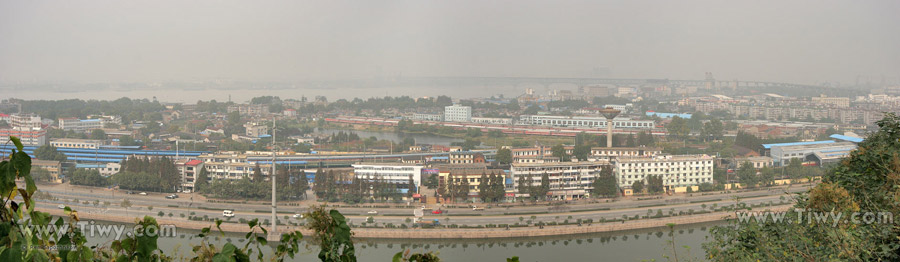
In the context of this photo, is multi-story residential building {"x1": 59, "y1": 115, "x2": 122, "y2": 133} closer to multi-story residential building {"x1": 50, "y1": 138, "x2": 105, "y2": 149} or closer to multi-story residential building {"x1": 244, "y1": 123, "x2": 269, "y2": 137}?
multi-story residential building {"x1": 50, "y1": 138, "x2": 105, "y2": 149}

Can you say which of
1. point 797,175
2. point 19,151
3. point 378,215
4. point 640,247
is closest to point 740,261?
point 19,151

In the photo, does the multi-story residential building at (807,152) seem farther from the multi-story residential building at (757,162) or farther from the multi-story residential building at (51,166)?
the multi-story residential building at (51,166)

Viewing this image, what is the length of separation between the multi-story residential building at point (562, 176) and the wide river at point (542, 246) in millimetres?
1246

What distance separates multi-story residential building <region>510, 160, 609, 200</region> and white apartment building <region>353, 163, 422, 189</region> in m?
0.96

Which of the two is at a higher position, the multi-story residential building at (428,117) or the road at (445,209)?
the multi-story residential building at (428,117)

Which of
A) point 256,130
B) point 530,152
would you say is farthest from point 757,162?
point 256,130

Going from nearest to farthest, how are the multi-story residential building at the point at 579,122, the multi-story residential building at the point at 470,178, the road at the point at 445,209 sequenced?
the road at the point at 445,209 → the multi-story residential building at the point at 470,178 → the multi-story residential building at the point at 579,122

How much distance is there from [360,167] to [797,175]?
4861 millimetres

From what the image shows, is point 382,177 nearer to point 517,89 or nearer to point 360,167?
point 360,167

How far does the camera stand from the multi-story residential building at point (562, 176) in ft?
21.7

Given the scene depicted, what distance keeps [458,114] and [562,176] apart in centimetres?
1039

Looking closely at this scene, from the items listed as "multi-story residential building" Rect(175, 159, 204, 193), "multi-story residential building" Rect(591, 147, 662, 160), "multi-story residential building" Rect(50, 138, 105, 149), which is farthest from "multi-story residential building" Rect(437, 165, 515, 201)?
"multi-story residential building" Rect(50, 138, 105, 149)

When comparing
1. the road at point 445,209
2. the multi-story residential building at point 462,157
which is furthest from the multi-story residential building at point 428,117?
the road at point 445,209

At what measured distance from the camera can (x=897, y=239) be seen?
171cm
